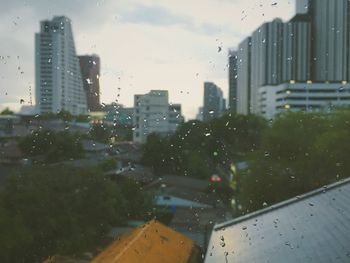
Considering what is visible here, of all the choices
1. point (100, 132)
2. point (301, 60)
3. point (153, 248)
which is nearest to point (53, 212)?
point (153, 248)

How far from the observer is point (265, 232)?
4.00m

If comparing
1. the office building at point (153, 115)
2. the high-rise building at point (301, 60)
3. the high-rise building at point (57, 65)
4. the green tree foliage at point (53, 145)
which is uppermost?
the high-rise building at point (301, 60)

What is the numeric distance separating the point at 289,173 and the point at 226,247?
6491 mm

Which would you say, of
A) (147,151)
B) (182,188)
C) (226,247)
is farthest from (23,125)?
(226,247)

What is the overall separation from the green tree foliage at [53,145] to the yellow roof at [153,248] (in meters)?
12.1

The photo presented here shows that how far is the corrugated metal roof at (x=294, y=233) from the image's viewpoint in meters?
2.94

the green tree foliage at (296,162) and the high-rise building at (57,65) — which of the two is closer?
the green tree foliage at (296,162)

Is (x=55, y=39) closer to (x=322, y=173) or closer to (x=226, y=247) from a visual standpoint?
(x=322, y=173)

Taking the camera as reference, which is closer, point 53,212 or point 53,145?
point 53,212

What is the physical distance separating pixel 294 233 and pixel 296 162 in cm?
725

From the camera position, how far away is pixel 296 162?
10.5m

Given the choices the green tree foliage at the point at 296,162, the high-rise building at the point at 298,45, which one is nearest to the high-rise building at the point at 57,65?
the green tree foliage at the point at 296,162

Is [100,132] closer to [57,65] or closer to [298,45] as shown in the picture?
[57,65]

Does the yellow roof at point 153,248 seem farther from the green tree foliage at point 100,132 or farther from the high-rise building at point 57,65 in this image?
the green tree foliage at point 100,132
